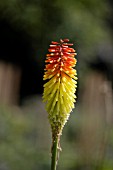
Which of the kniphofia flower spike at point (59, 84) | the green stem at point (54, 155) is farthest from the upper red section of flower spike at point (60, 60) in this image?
the green stem at point (54, 155)

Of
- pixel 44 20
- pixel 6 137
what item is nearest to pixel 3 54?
pixel 44 20

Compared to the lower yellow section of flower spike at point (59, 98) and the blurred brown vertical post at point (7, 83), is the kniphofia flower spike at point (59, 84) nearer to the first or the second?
the lower yellow section of flower spike at point (59, 98)

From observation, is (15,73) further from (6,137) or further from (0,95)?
(6,137)

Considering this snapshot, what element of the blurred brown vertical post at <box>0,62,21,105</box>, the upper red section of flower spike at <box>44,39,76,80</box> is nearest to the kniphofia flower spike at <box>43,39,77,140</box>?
the upper red section of flower spike at <box>44,39,76,80</box>

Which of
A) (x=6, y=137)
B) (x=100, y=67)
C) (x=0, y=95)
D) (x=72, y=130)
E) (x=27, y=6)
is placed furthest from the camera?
(x=100, y=67)

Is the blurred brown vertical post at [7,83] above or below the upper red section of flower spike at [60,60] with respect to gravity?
above

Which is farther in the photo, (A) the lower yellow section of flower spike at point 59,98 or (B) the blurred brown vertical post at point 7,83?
(B) the blurred brown vertical post at point 7,83

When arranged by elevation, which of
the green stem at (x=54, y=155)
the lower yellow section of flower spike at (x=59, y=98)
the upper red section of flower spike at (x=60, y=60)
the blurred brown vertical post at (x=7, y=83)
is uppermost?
the blurred brown vertical post at (x=7, y=83)

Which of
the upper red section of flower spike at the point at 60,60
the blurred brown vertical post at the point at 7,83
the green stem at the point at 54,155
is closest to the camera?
the green stem at the point at 54,155

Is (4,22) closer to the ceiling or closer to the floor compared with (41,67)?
closer to the ceiling

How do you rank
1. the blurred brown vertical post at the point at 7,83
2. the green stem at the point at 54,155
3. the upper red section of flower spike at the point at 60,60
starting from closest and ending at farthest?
1. the green stem at the point at 54,155
2. the upper red section of flower spike at the point at 60,60
3. the blurred brown vertical post at the point at 7,83
